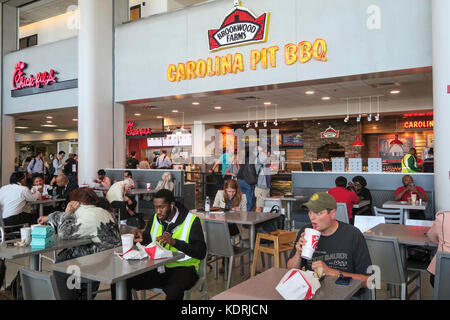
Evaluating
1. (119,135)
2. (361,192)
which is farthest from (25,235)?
(119,135)

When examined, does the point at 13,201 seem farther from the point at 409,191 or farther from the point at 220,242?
the point at 409,191

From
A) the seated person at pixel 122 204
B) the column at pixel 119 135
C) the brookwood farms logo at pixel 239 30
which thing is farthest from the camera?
the column at pixel 119 135

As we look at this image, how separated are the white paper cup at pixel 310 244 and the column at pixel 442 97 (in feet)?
13.5

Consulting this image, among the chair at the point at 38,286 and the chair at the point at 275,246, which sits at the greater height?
the chair at the point at 38,286

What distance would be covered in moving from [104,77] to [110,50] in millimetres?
760

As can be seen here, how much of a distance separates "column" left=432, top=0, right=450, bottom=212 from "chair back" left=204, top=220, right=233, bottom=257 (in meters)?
3.30

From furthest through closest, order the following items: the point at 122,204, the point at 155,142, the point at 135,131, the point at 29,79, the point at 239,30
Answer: the point at 155,142
the point at 135,131
the point at 29,79
the point at 239,30
the point at 122,204

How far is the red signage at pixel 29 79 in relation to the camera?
36.9ft

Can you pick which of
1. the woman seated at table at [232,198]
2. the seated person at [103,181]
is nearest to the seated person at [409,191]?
the woman seated at table at [232,198]

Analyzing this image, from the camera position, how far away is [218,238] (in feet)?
13.1

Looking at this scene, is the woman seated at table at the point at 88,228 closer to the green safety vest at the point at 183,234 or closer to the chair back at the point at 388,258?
the green safety vest at the point at 183,234

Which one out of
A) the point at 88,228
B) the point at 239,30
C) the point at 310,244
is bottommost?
the point at 88,228

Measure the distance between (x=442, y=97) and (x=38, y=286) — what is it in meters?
5.37
